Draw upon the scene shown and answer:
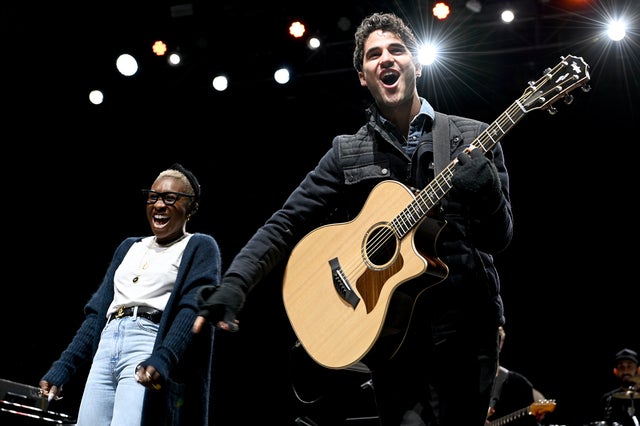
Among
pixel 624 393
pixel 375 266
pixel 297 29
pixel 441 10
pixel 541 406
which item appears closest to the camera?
pixel 375 266

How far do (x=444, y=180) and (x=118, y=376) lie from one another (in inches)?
72.9

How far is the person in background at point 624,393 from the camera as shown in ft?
28.6

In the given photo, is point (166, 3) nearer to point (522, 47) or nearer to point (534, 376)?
point (522, 47)

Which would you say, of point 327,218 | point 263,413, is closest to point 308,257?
point 327,218

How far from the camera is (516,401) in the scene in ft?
26.4

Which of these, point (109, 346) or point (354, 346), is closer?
point (354, 346)

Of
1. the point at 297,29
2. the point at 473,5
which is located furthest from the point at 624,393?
the point at 297,29

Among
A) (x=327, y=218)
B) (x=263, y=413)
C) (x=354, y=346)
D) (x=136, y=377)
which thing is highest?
(x=263, y=413)

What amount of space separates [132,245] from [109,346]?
0.69 meters

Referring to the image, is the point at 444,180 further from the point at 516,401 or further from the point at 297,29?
the point at 516,401

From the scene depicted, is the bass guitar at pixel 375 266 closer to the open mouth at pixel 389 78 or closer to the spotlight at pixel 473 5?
the open mouth at pixel 389 78

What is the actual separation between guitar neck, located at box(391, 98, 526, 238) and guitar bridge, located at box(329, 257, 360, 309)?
0.27 metres

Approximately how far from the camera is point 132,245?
3.79 meters

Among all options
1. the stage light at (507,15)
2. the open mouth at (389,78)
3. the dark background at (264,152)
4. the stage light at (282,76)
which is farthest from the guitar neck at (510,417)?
the open mouth at (389,78)
